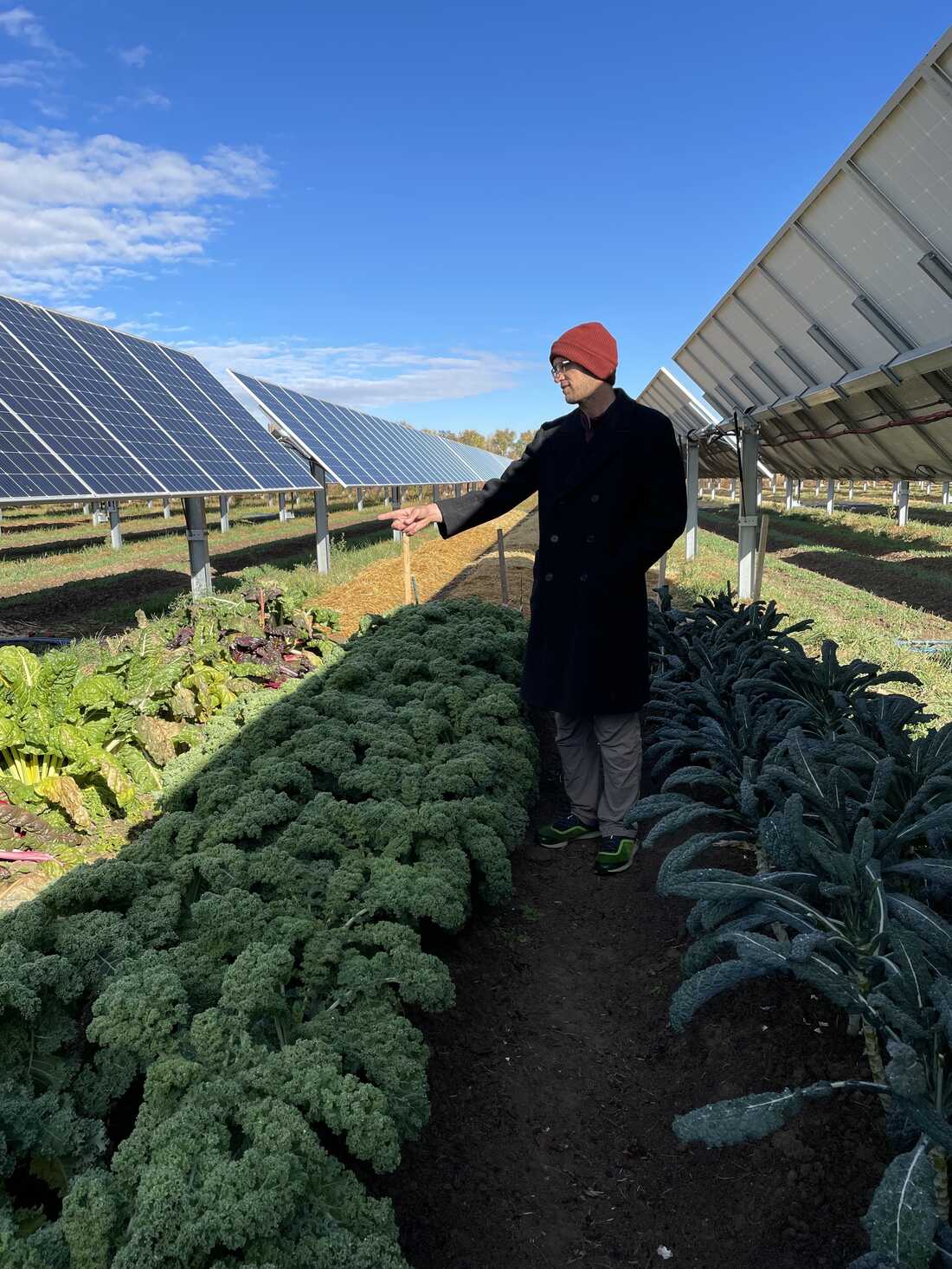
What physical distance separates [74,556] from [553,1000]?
17948mm

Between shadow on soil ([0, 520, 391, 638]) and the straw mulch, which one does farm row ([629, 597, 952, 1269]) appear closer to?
the straw mulch

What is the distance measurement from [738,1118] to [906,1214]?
0.33 meters

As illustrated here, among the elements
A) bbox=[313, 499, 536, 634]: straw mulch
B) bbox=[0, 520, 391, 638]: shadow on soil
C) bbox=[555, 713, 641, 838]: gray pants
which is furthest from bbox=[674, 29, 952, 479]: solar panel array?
bbox=[0, 520, 391, 638]: shadow on soil

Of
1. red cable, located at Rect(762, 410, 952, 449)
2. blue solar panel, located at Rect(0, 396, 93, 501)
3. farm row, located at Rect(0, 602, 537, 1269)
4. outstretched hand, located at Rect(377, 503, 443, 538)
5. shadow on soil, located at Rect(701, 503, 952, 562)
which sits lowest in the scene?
farm row, located at Rect(0, 602, 537, 1269)

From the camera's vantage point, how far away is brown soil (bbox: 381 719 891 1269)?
203 centimetres

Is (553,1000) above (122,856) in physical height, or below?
below

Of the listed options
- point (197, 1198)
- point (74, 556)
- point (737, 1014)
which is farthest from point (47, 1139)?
point (74, 556)

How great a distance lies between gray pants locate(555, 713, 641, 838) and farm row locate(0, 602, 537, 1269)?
31cm

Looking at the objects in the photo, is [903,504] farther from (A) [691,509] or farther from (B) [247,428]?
(B) [247,428]

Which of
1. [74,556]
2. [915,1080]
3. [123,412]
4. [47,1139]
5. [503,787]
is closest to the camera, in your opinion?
[915,1080]

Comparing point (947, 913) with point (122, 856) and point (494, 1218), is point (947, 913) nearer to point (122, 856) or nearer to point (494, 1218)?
point (494, 1218)

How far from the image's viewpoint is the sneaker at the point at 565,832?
13.7 ft

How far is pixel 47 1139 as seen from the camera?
1832 mm

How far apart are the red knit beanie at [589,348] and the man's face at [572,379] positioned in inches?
0.9
